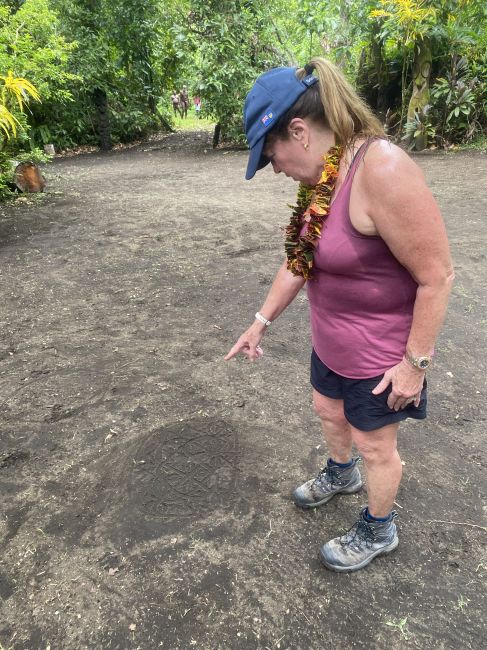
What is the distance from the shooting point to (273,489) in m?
2.39

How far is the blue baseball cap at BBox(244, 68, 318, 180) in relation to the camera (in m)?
1.46

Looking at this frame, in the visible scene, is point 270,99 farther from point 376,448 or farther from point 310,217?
point 376,448

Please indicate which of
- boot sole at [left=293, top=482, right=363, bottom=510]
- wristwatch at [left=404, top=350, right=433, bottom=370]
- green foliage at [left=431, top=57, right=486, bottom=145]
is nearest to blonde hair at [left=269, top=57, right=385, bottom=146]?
wristwatch at [left=404, top=350, right=433, bottom=370]


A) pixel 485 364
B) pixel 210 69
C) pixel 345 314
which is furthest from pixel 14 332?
pixel 210 69

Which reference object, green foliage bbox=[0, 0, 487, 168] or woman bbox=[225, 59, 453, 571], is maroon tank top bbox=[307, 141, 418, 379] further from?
green foliage bbox=[0, 0, 487, 168]

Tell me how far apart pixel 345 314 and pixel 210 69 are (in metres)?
11.6

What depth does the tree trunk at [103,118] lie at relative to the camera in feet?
45.0

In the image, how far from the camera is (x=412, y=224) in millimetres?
1335

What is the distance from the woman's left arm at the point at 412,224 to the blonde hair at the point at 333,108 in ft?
0.40

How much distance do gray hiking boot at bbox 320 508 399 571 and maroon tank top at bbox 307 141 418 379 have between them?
0.71m

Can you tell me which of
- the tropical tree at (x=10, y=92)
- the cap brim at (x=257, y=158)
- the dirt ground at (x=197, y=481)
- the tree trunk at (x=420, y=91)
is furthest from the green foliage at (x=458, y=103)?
the cap brim at (x=257, y=158)

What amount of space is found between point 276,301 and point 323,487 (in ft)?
2.99

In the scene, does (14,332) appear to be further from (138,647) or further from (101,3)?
(101,3)

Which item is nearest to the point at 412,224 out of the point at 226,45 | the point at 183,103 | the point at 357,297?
the point at 357,297
